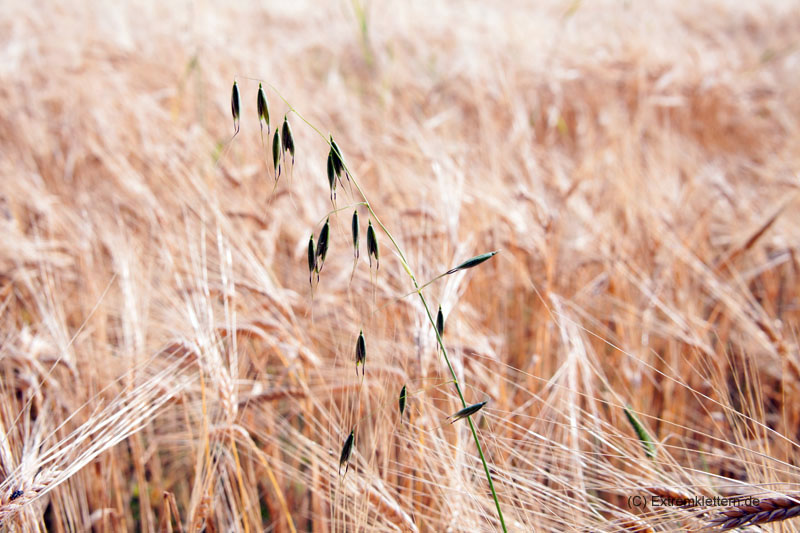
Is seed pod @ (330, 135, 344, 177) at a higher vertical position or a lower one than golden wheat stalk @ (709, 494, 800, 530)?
higher

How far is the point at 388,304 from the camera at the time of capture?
2.10 ft

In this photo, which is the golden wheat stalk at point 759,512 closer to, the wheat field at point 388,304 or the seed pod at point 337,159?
the wheat field at point 388,304

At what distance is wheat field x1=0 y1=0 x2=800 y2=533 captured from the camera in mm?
638

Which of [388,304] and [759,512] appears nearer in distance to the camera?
[759,512]

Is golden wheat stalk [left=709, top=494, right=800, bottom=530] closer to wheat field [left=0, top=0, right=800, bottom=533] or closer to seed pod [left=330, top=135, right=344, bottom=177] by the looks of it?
wheat field [left=0, top=0, right=800, bottom=533]

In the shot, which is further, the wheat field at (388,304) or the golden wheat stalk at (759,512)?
the wheat field at (388,304)

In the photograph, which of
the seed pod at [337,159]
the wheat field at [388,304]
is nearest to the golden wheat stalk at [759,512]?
the wheat field at [388,304]

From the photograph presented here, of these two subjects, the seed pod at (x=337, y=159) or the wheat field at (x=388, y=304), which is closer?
the seed pod at (x=337, y=159)

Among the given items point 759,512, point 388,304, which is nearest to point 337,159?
point 388,304

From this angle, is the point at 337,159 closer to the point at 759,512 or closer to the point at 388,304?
the point at 388,304

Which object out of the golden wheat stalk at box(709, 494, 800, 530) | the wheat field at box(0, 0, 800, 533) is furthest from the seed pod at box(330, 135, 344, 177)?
the golden wheat stalk at box(709, 494, 800, 530)

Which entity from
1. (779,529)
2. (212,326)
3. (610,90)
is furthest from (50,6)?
(779,529)

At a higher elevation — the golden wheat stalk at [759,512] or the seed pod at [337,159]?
the seed pod at [337,159]

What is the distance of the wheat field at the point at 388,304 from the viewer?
64cm
